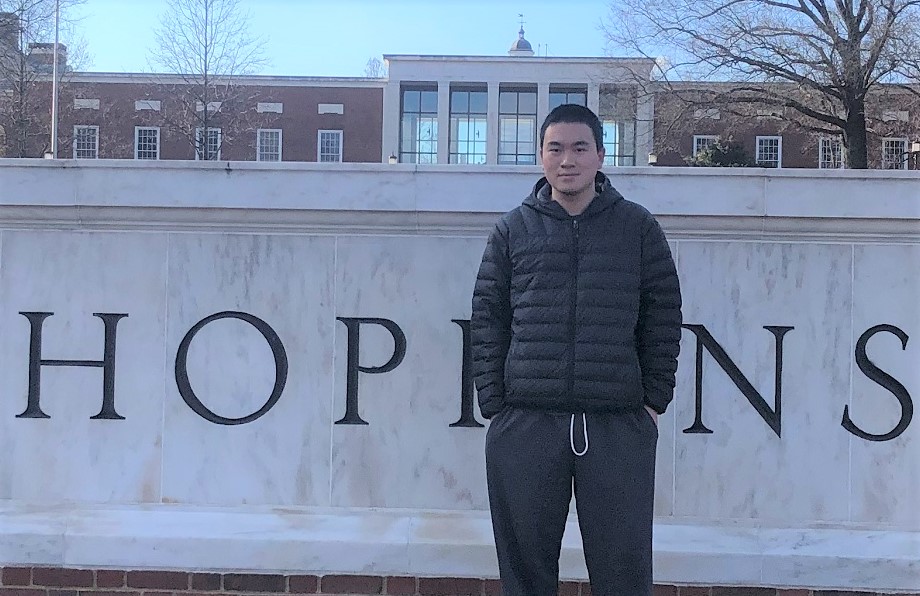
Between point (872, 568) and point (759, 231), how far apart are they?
1309 millimetres

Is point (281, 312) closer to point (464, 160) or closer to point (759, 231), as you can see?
point (759, 231)

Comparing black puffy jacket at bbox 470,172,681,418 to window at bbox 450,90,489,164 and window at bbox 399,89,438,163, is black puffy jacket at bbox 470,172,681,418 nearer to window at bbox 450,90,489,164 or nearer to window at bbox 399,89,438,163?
window at bbox 399,89,438,163

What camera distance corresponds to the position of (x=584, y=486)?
101 inches

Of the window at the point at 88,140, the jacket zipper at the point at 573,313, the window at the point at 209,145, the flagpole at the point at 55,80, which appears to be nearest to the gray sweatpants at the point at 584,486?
Result: the jacket zipper at the point at 573,313

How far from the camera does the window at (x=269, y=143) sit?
142 ft

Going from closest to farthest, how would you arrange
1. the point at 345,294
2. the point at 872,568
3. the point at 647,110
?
the point at 872,568 < the point at 345,294 < the point at 647,110

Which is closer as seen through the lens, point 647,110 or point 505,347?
point 505,347

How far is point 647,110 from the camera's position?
32.4 meters

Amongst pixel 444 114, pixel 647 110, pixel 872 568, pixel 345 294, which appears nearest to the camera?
pixel 872 568

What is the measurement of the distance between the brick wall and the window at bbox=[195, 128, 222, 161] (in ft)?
106

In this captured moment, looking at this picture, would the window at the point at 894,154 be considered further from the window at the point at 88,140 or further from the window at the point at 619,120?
the window at the point at 88,140

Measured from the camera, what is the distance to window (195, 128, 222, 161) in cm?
3542

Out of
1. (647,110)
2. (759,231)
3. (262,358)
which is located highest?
(647,110)

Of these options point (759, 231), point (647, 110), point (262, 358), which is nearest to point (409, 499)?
point (262, 358)
